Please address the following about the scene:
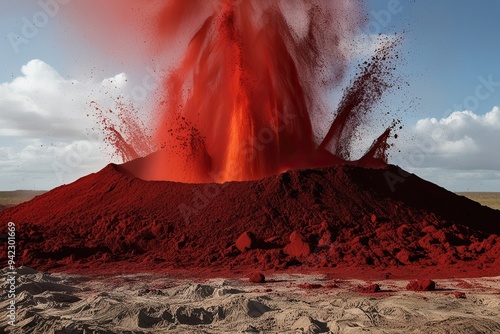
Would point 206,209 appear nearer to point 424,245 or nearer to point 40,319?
point 424,245

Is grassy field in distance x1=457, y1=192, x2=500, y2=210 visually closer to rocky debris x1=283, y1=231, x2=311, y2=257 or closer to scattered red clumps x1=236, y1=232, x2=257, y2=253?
rocky debris x1=283, y1=231, x2=311, y2=257

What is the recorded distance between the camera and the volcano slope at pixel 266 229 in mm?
16297

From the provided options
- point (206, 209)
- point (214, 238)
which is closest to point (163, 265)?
point (214, 238)

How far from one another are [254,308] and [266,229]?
25.1 feet

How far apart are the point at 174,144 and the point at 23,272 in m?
11.1

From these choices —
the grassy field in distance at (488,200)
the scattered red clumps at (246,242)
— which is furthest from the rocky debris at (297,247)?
the grassy field in distance at (488,200)

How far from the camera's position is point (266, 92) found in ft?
77.5

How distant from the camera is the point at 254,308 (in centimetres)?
1041

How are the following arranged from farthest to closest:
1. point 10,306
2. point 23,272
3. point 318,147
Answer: point 318,147, point 23,272, point 10,306

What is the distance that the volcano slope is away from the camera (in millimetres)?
16297

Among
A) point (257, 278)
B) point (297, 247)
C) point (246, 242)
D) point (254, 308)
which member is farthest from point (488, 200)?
point (254, 308)

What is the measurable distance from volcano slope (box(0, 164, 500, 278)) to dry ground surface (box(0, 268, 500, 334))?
8.67 ft

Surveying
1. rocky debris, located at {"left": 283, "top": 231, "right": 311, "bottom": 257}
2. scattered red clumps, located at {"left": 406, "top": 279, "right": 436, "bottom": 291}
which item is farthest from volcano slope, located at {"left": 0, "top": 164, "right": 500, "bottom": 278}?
scattered red clumps, located at {"left": 406, "top": 279, "right": 436, "bottom": 291}

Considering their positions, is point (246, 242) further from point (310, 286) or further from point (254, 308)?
point (254, 308)
